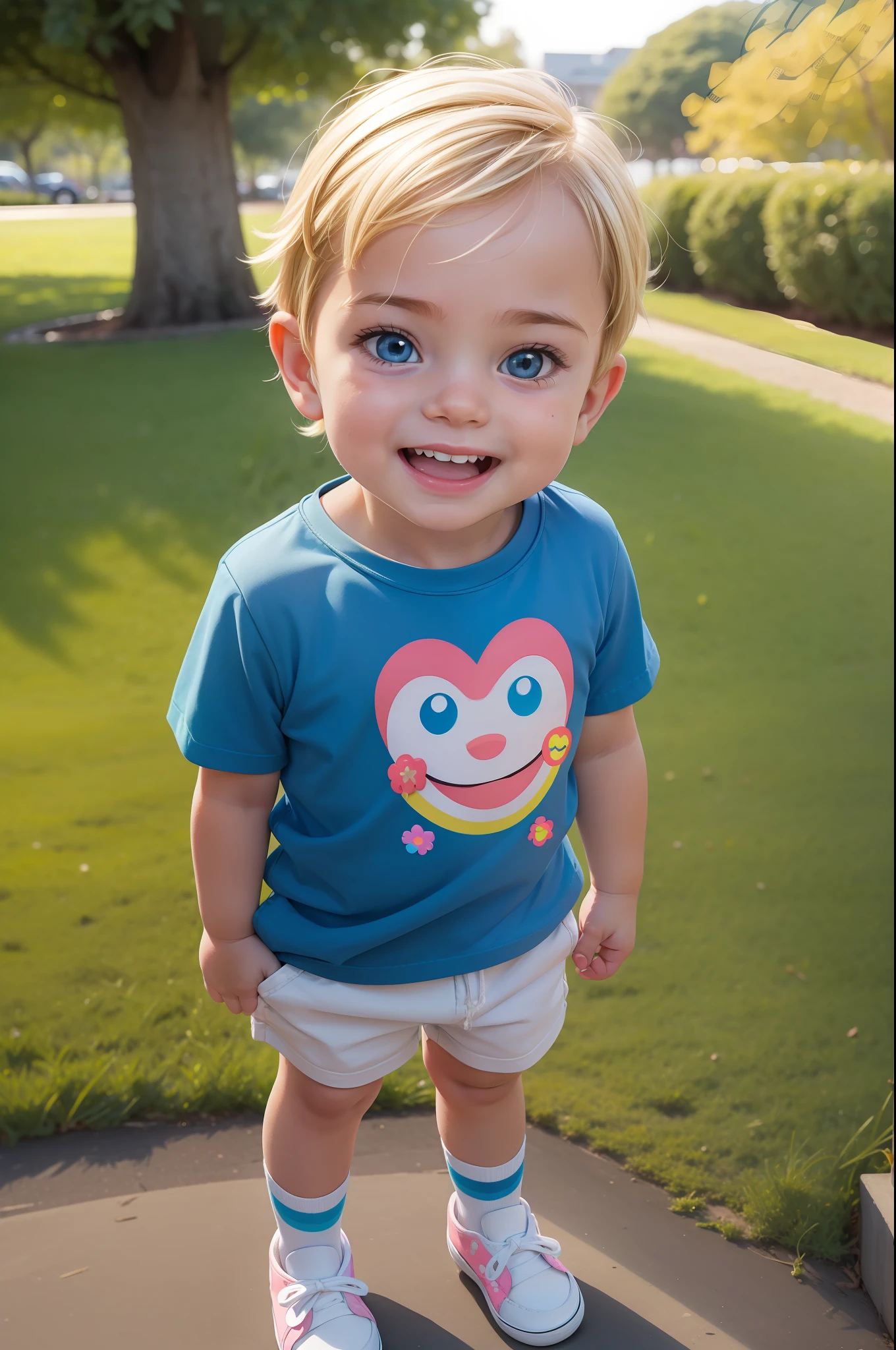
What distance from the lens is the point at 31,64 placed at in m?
5.84

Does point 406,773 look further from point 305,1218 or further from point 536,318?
A: point 305,1218

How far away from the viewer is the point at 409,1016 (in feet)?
4.43

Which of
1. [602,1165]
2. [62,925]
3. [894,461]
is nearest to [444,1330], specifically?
[602,1165]

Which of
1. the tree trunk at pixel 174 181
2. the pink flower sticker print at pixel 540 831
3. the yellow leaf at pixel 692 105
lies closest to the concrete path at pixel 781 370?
the yellow leaf at pixel 692 105

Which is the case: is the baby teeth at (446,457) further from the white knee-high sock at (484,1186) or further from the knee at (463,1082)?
the white knee-high sock at (484,1186)

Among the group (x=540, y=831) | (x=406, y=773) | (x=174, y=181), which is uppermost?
(x=174, y=181)

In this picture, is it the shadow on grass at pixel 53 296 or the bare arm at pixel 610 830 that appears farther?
the shadow on grass at pixel 53 296

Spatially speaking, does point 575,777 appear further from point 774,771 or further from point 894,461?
point 894,461

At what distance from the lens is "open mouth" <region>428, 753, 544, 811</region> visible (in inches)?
49.9

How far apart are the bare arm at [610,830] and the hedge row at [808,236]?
3.70ft

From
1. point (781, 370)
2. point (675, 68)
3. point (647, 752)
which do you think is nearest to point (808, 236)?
point (675, 68)

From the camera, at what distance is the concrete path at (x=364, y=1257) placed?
5.26ft

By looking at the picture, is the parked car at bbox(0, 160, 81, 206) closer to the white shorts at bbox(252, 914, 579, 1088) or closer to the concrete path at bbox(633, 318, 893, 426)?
the concrete path at bbox(633, 318, 893, 426)

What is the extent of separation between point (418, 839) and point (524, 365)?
0.52 metres
